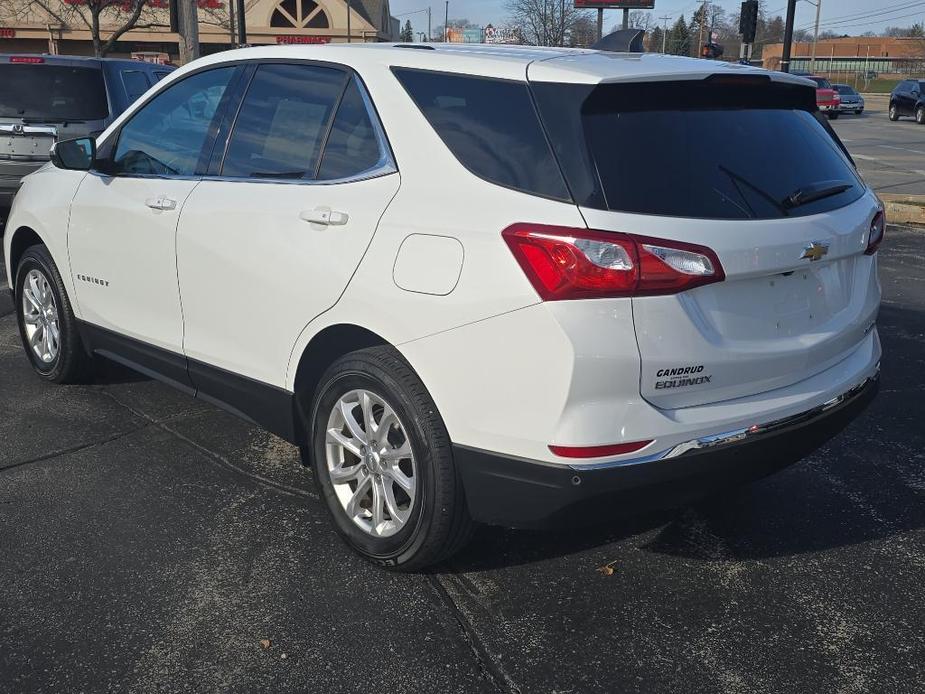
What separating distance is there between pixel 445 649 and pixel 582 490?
66 cm

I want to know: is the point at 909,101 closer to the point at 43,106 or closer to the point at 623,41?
the point at 43,106

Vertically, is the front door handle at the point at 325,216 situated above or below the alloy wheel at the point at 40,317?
above

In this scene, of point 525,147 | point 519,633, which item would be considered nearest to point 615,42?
point 525,147

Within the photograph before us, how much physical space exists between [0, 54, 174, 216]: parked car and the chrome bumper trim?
28.3 ft

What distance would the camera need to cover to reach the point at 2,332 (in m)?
6.91

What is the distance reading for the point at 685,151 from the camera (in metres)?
3.02

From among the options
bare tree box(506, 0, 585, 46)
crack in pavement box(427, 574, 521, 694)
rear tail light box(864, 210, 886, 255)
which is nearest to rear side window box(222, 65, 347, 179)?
crack in pavement box(427, 574, 521, 694)

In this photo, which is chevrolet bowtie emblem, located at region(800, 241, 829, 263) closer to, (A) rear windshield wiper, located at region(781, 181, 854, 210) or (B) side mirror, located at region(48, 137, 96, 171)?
(A) rear windshield wiper, located at region(781, 181, 854, 210)

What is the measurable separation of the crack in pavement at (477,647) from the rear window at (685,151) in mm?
1386

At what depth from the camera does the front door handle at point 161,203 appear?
4.19 metres

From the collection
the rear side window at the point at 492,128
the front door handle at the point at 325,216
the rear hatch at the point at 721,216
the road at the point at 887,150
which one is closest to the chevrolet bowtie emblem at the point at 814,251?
the rear hatch at the point at 721,216

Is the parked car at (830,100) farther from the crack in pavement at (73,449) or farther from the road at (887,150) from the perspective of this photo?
the crack in pavement at (73,449)

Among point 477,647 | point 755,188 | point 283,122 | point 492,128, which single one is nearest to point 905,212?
point 755,188

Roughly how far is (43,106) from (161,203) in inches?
271
